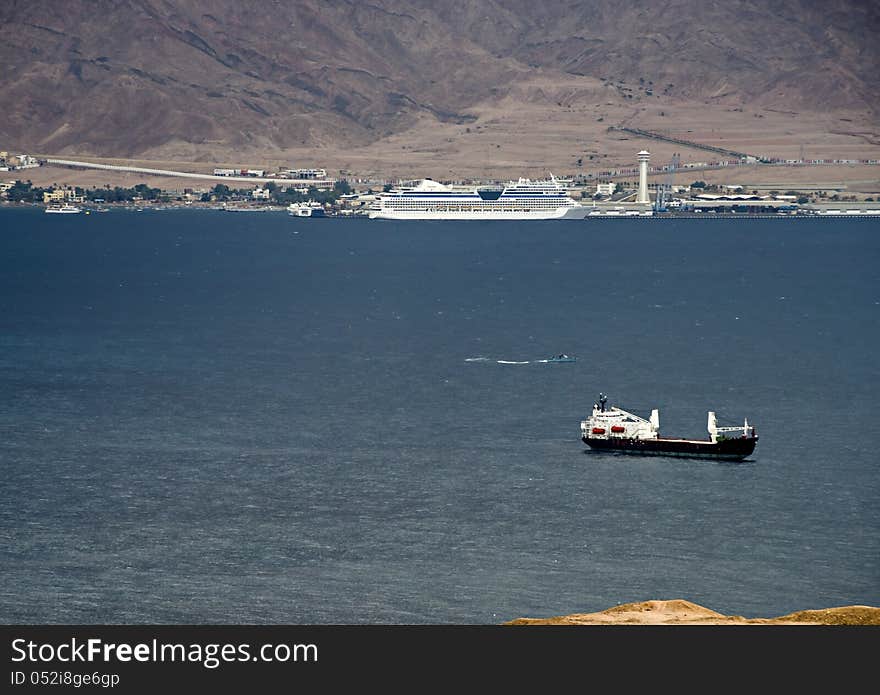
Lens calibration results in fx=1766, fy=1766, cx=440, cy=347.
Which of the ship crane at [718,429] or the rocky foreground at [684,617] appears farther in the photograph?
the ship crane at [718,429]

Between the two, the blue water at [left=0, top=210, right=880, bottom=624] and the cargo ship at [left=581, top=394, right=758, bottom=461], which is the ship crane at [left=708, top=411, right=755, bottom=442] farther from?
the blue water at [left=0, top=210, right=880, bottom=624]

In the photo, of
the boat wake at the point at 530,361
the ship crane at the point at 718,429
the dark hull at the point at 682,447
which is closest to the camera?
the dark hull at the point at 682,447

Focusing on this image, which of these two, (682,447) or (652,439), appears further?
(652,439)

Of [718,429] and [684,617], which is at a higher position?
[718,429]

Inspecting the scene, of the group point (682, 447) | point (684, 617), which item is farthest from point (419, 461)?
point (684, 617)

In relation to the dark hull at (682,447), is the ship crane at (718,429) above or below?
above

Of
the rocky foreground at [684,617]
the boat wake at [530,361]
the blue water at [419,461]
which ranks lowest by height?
the rocky foreground at [684,617]

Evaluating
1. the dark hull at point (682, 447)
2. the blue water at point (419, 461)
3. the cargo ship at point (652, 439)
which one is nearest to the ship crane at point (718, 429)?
the cargo ship at point (652, 439)

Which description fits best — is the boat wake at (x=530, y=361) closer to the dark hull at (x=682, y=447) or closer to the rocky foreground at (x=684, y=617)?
the dark hull at (x=682, y=447)

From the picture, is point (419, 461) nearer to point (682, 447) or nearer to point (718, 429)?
point (682, 447)
